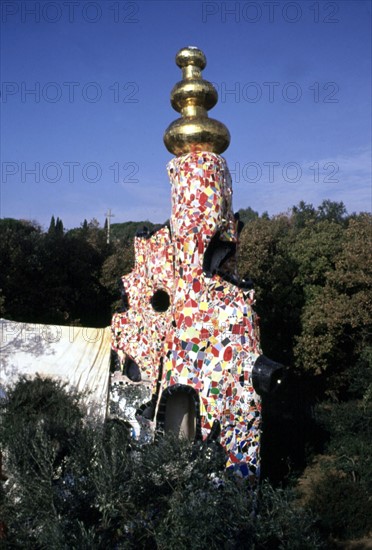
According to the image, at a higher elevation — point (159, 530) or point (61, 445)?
point (61, 445)

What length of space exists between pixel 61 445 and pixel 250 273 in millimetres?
10204

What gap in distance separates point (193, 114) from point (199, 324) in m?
3.22

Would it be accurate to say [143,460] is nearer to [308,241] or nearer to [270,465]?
[270,465]

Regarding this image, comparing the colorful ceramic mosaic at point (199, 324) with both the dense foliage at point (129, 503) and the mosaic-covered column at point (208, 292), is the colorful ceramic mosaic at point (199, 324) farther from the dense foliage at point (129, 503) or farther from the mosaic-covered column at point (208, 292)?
the dense foliage at point (129, 503)

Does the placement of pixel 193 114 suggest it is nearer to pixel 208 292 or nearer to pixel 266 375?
pixel 208 292

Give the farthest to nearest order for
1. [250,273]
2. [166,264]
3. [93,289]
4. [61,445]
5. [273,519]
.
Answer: [93,289], [250,273], [166,264], [61,445], [273,519]

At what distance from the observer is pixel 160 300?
875 cm

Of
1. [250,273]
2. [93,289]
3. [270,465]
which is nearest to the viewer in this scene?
[270,465]

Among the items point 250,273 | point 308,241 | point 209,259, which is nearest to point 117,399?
point 209,259

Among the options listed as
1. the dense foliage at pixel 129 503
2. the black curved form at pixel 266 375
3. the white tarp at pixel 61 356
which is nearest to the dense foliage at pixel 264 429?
the dense foliage at pixel 129 503

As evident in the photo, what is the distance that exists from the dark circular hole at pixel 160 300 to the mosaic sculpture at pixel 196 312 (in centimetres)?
2

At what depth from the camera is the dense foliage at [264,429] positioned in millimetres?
4367

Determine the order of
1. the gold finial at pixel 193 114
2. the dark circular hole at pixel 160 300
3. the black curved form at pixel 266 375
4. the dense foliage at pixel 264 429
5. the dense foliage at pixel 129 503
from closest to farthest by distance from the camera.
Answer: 1. the dense foliage at pixel 129 503
2. the dense foliage at pixel 264 429
3. the black curved form at pixel 266 375
4. the gold finial at pixel 193 114
5. the dark circular hole at pixel 160 300

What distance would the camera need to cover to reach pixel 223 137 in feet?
26.5
